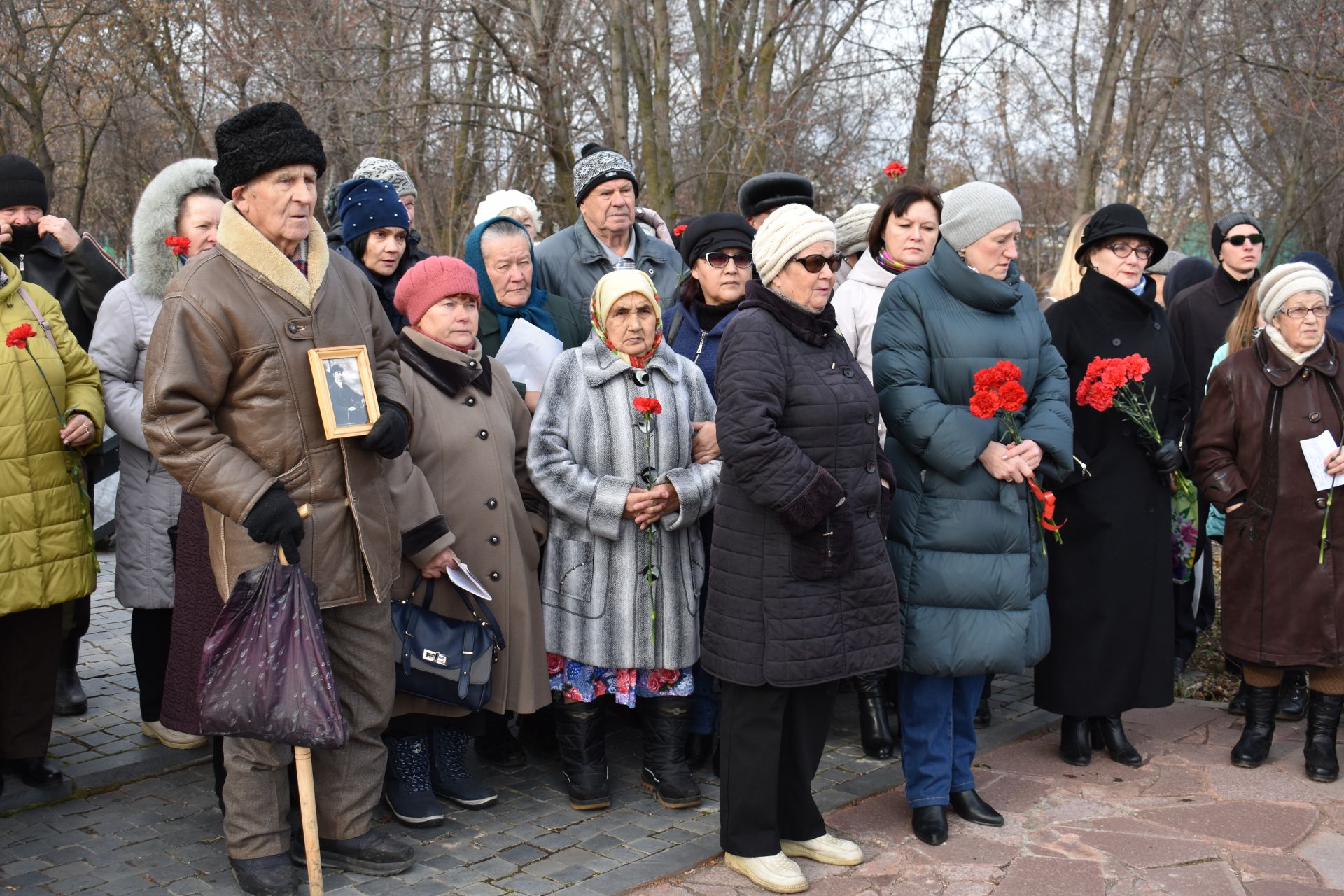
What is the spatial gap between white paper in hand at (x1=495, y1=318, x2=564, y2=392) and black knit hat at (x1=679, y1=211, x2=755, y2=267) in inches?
29.7

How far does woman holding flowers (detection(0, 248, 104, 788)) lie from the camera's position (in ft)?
15.0

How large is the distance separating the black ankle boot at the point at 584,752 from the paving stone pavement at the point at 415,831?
0.20ft

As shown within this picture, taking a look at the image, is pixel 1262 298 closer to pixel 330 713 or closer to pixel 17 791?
pixel 330 713

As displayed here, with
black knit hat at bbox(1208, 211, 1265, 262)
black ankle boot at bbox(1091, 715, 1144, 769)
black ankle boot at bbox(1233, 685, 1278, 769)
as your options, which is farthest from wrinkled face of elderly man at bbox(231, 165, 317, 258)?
black knit hat at bbox(1208, 211, 1265, 262)

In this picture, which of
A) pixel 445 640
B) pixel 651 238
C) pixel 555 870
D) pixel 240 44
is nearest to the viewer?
pixel 555 870

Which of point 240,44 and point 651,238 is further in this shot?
point 240,44

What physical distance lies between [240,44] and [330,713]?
473 inches

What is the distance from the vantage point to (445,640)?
450 centimetres

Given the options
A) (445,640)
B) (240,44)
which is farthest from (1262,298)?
(240,44)

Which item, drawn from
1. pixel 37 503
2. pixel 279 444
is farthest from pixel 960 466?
pixel 37 503

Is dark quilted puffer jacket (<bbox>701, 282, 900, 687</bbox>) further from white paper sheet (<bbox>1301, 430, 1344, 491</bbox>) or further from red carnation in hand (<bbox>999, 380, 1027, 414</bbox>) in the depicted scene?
white paper sheet (<bbox>1301, 430, 1344, 491</bbox>)

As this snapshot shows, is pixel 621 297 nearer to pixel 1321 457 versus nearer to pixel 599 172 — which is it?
pixel 599 172

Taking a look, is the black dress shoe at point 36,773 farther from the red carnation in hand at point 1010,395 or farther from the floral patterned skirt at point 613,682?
the red carnation in hand at point 1010,395

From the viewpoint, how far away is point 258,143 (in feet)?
12.2
